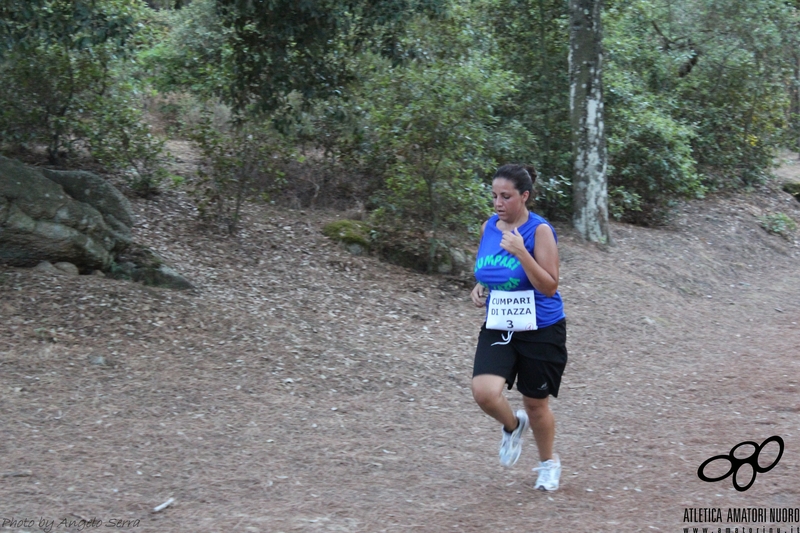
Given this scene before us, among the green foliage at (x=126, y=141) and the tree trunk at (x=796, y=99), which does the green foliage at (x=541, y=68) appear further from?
the tree trunk at (x=796, y=99)

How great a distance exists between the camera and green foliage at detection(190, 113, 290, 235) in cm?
937

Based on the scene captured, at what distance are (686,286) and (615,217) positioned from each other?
9.20ft

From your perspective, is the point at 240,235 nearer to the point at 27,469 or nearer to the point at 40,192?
the point at 40,192

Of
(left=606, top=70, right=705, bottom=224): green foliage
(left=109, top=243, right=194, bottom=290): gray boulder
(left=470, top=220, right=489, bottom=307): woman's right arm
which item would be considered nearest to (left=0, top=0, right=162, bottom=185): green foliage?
(left=109, top=243, right=194, bottom=290): gray boulder

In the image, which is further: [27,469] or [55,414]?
[55,414]

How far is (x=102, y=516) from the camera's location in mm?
4086

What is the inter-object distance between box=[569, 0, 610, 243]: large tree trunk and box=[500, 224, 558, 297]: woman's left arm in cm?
846

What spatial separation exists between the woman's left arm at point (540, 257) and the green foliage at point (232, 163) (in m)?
5.75

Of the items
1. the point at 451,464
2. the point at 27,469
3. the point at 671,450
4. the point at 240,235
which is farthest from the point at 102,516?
the point at 240,235

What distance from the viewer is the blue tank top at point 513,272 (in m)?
4.32

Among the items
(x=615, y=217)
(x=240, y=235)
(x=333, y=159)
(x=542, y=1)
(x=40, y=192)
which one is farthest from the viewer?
(x=615, y=217)

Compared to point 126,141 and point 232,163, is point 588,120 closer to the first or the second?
point 232,163

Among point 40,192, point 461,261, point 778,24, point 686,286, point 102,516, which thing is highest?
point 778,24

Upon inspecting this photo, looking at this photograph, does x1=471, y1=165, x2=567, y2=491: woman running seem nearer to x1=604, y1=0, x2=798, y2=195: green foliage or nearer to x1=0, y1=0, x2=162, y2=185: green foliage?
x1=0, y1=0, x2=162, y2=185: green foliage
